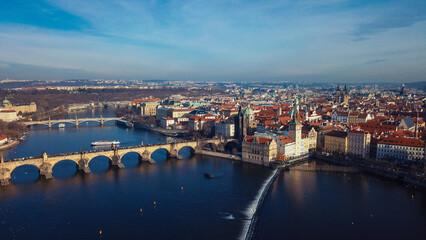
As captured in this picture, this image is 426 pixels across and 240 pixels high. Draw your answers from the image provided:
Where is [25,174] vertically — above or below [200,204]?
above

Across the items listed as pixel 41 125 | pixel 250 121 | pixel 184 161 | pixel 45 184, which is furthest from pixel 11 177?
pixel 41 125

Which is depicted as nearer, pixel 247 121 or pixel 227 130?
pixel 247 121

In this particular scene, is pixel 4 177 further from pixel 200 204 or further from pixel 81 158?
pixel 200 204

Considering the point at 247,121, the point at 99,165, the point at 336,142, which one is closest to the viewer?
the point at 99,165

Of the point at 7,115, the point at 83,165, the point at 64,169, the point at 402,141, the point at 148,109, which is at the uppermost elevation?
the point at 402,141

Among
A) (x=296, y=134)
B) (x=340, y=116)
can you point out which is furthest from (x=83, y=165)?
(x=340, y=116)

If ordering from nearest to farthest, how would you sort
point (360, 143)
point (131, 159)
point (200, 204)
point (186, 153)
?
point (200, 204), point (360, 143), point (131, 159), point (186, 153)

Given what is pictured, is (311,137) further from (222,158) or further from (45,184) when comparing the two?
(45,184)
